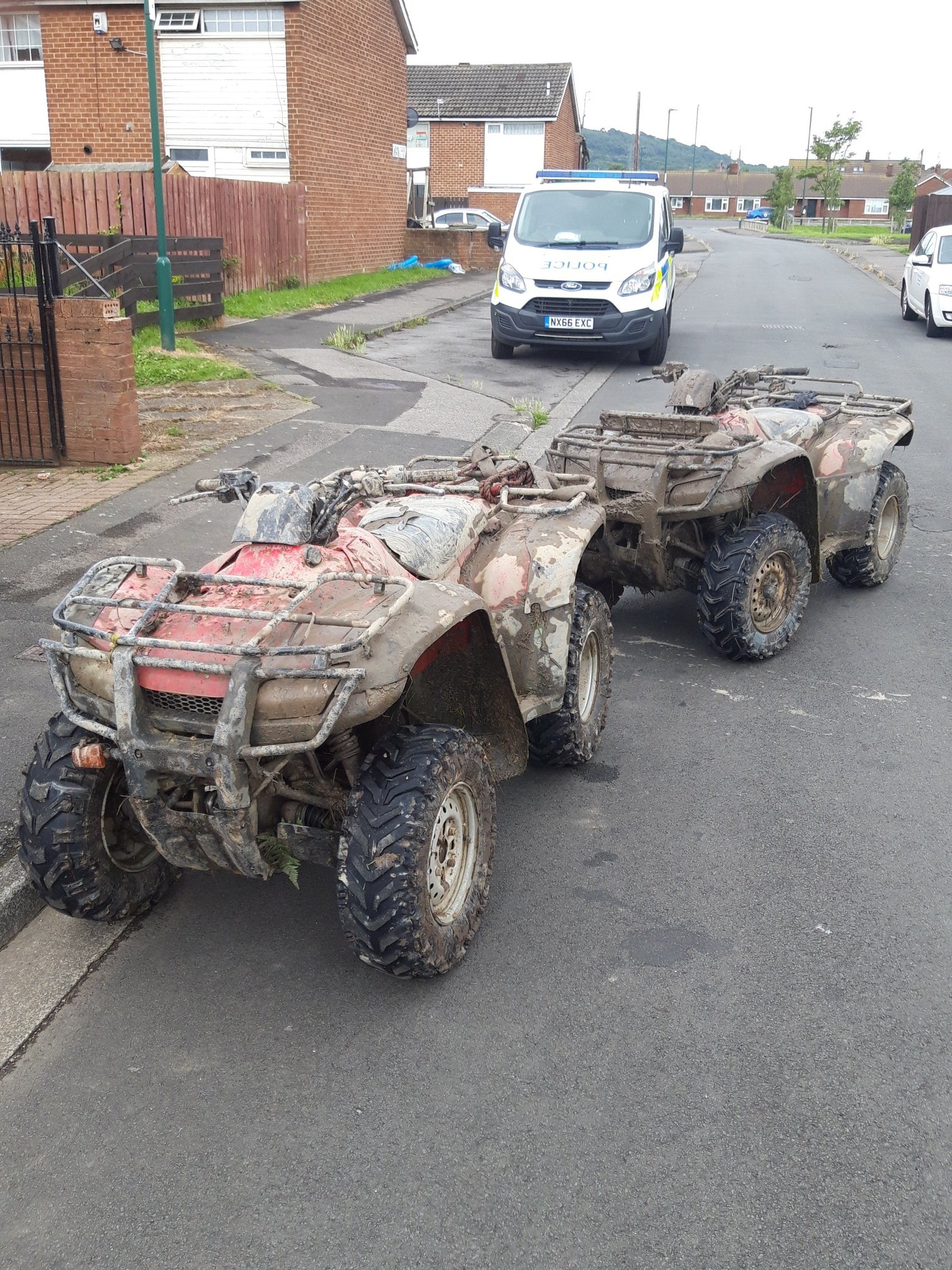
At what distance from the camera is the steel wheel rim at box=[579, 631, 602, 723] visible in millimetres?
5070

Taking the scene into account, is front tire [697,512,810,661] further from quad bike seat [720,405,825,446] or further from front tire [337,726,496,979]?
front tire [337,726,496,979]

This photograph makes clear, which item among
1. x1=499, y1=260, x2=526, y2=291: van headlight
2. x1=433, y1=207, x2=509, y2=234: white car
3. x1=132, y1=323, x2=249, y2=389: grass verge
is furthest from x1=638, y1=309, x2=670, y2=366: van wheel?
x1=433, y1=207, x2=509, y2=234: white car

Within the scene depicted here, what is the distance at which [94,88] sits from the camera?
22844mm

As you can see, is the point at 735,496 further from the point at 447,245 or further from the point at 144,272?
the point at 447,245

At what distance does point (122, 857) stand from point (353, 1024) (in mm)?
943

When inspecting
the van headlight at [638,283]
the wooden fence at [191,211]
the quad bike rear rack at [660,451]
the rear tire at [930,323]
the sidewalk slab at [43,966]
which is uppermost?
the wooden fence at [191,211]

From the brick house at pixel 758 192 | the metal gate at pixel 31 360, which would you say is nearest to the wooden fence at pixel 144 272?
the metal gate at pixel 31 360

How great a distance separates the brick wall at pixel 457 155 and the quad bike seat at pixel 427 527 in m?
46.9

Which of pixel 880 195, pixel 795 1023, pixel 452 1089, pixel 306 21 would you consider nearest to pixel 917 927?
pixel 795 1023

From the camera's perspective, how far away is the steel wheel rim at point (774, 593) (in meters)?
6.22

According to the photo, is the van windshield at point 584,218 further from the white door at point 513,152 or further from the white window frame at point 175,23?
the white door at point 513,152

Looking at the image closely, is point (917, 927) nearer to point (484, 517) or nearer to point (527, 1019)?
point (527, 1019)

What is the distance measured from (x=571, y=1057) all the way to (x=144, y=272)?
1399 centimetres

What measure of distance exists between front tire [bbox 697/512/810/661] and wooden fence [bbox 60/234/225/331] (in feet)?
23.4
